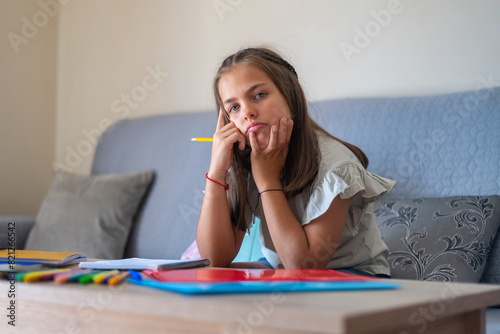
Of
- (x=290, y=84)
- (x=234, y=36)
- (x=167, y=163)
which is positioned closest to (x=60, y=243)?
(x=167, y=163)

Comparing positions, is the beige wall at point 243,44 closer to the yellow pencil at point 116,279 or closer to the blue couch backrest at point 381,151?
the blue couch backrest at point 381,151

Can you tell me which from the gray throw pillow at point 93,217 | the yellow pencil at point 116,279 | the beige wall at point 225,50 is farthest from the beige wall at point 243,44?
the yellow pencil at point 116,279

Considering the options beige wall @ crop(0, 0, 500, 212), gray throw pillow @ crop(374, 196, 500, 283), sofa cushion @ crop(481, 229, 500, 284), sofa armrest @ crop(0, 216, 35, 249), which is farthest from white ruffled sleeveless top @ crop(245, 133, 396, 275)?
sofa armrest @ crop(0, 216, 35, 249)

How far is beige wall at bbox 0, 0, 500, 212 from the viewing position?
1.75 metres

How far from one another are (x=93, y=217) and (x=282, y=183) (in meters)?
1.08

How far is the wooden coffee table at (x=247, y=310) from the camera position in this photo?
52 cm

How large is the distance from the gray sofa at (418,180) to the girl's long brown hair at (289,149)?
25 cm

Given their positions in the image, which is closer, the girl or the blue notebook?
the blue notebook

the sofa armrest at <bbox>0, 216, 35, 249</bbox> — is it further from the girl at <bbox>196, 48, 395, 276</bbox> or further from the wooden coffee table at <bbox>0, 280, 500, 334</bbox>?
the wooden coffee table at <bbox>0, 280, 500, 334</bbox>

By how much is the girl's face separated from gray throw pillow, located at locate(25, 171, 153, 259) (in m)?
0.95

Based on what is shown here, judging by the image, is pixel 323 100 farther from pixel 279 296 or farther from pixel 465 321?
pixel 279 296

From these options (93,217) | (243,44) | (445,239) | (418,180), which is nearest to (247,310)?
(445,239)

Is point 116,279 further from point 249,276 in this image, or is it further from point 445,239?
point 445,239

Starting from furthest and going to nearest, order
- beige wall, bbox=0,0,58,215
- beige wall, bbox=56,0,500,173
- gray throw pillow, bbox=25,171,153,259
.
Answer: beige wall, bbox=0,0,58,215 → gray throw pillow, bbox=25,171,153,259 → beige wall, bbox=56,0,500,173
